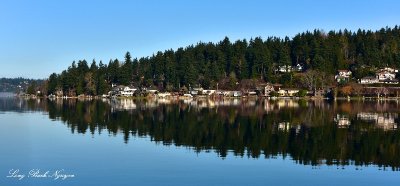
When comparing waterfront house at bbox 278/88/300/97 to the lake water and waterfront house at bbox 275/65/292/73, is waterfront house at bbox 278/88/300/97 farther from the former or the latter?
the lake water

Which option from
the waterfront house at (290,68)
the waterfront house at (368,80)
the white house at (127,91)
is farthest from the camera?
the waterfront house at (290,68)

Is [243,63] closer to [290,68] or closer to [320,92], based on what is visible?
[290,68]

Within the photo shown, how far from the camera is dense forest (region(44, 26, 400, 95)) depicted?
124500 millimetres

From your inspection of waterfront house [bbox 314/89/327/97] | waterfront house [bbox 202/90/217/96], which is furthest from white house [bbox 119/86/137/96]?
waterfront house [bbox 314/89/327/97]

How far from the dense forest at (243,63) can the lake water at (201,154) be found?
8097 cm

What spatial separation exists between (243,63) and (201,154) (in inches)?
4040

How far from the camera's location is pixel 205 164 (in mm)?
23141

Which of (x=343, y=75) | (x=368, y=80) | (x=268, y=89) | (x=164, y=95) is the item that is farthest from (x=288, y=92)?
(x=164, y=95)

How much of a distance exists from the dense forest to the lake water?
81.0 metres

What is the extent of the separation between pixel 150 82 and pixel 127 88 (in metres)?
6.40

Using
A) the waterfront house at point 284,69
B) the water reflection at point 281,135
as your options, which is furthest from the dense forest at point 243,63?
the water reflection at point 281,135

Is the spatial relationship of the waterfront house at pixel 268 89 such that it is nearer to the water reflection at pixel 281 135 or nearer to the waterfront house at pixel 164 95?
the waterfront house at pixel 164 95

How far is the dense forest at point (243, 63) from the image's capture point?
124500mm

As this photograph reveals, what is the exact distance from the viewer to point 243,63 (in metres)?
128
